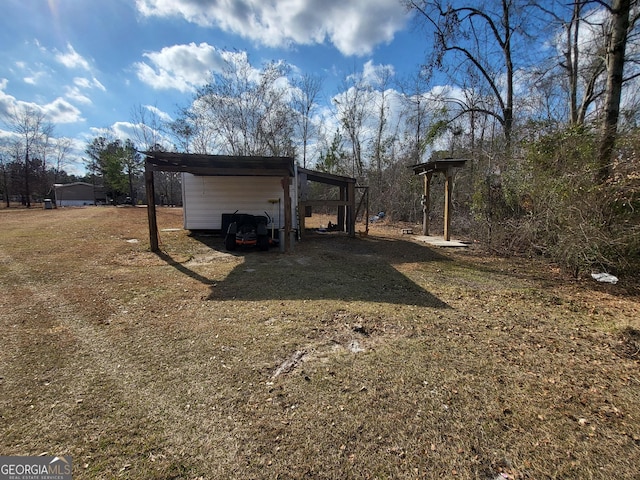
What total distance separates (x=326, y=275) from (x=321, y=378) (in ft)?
10.2

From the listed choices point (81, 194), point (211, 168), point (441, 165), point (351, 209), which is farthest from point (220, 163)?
point (81, 194)

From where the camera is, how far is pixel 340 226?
40.0 feet

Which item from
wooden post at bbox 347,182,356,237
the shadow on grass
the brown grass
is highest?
wooden post at bbox 347,182,356,237

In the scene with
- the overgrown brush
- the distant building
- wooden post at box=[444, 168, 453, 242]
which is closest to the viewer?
the overgrown brush

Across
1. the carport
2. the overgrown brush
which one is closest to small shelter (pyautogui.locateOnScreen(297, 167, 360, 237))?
the carport

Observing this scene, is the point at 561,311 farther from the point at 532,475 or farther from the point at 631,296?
the point at 532,475

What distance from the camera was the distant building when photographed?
41844mm

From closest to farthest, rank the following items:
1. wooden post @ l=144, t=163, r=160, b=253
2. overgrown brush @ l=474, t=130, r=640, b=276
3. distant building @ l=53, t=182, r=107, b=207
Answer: overgrown brush @ l=474, t=130, r=640, b=276 → wooden post @ l=144, t=163, r=160, b=253 → distant building @ l=53, t=182, r=107, b=207

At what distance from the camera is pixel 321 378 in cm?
227

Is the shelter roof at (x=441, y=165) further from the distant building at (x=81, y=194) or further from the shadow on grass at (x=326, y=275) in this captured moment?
the distant building at (x=81, y=194)

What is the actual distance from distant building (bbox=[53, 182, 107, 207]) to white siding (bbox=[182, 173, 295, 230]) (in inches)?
1650

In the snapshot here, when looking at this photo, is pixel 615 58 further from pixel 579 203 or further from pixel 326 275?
pixel 326 275

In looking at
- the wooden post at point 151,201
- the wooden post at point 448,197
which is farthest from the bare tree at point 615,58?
the wooden post at point 151,201

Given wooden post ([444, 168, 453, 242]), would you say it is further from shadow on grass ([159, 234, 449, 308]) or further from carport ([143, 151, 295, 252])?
carport ([143, 151, 295, 252])
